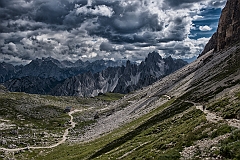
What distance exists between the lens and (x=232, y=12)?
18488 centimetres

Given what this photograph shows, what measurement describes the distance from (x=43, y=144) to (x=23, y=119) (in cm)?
10004

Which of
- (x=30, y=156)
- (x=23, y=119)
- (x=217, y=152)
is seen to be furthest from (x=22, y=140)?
(x=217, y=152)

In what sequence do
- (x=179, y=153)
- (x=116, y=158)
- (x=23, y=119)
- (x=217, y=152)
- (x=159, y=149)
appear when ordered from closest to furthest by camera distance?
1. (x=217, y=152)
2. (x=179, y=153)
3. (x=159, y=149)
4. (x=116, y=158)
5. (x=23, y=119)

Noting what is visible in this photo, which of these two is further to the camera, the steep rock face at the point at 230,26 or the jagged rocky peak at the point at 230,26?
the steep rock face at the point at 230,26

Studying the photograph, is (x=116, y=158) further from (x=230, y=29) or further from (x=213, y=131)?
(x=230, y=29)

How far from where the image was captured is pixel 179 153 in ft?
79.6

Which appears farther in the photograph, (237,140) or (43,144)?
(43,144)

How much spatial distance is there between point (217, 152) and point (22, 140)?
117969mm

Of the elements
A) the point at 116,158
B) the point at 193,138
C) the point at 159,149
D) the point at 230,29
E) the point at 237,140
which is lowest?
the point at 116,158

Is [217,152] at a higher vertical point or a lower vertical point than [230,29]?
lower

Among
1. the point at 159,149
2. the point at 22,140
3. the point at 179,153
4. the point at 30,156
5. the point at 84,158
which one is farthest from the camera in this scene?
the point at 22,140

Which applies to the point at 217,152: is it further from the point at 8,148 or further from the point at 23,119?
the point at 23,119

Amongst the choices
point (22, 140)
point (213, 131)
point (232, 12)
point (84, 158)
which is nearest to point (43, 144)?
point (22, 140)

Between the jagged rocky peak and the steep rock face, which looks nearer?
the jagged rocky peak
